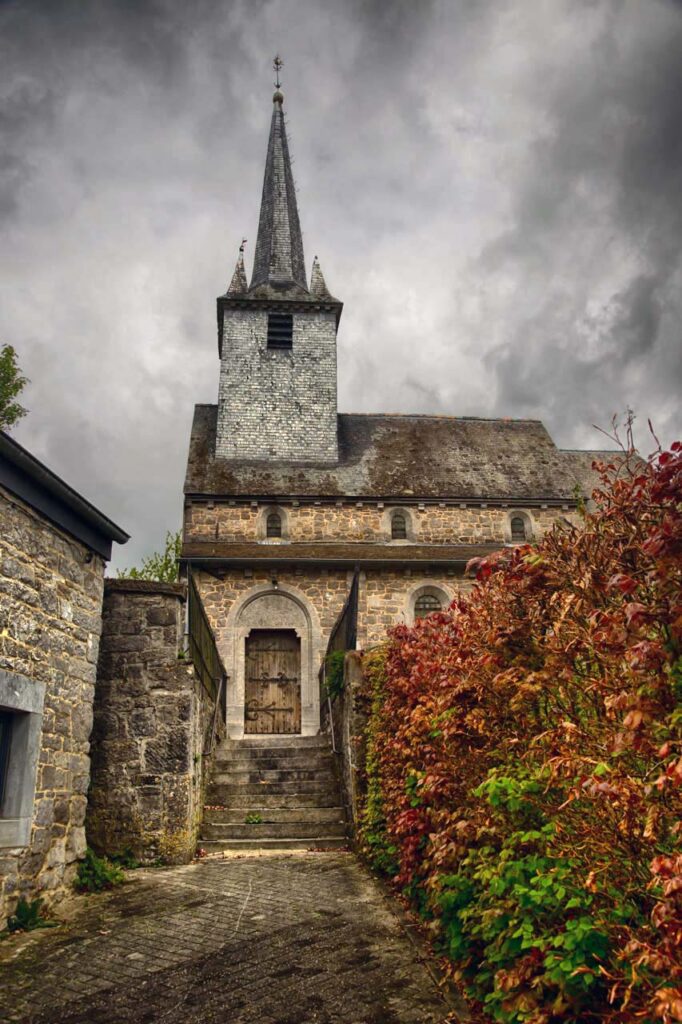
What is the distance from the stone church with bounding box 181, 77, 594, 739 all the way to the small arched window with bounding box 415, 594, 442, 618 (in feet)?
0.10

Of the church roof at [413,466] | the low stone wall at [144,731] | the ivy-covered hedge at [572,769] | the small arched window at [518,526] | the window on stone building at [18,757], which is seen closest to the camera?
the ivy-covered hedge at [572,769]

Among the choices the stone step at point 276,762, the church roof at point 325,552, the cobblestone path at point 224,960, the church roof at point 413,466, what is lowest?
the cobblestone path at point 224,960

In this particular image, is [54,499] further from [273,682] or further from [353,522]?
[353,522]

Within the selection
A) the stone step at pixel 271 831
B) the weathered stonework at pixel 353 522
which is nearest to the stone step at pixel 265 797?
the stone step at pixel 271 831

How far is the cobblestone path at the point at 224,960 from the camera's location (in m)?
4.07

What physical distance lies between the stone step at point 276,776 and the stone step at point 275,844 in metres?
1.39

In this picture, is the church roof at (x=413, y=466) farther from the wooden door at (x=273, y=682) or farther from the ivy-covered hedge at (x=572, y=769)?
the ivy-covered hedge at (x=572, y=769)

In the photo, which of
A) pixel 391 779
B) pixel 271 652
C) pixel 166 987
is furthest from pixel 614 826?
pixel 271 652

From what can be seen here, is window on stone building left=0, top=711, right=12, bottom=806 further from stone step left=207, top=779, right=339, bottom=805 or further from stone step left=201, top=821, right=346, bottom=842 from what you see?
stone step left=207, top=779, right=339, bottom=805

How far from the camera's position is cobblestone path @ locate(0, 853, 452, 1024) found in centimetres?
407

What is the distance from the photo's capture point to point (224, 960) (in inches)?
188

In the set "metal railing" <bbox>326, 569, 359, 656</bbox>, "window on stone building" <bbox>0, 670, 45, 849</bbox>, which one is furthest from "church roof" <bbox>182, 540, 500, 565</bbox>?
"window on stone building" <bbox>0, 670, 45, 849</bbox>

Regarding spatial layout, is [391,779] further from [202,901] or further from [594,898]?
[594,898]

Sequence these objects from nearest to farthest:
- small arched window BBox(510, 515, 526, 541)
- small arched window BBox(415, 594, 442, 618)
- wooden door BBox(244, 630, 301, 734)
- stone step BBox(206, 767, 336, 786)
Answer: stone step BBox(206, 767, 336, 786)
wooden door BBox(244, 630, 301, 734)
small arched window BBox(415, 594, 442, 618)
small arched window BBox(510, 515, 526, 541)
